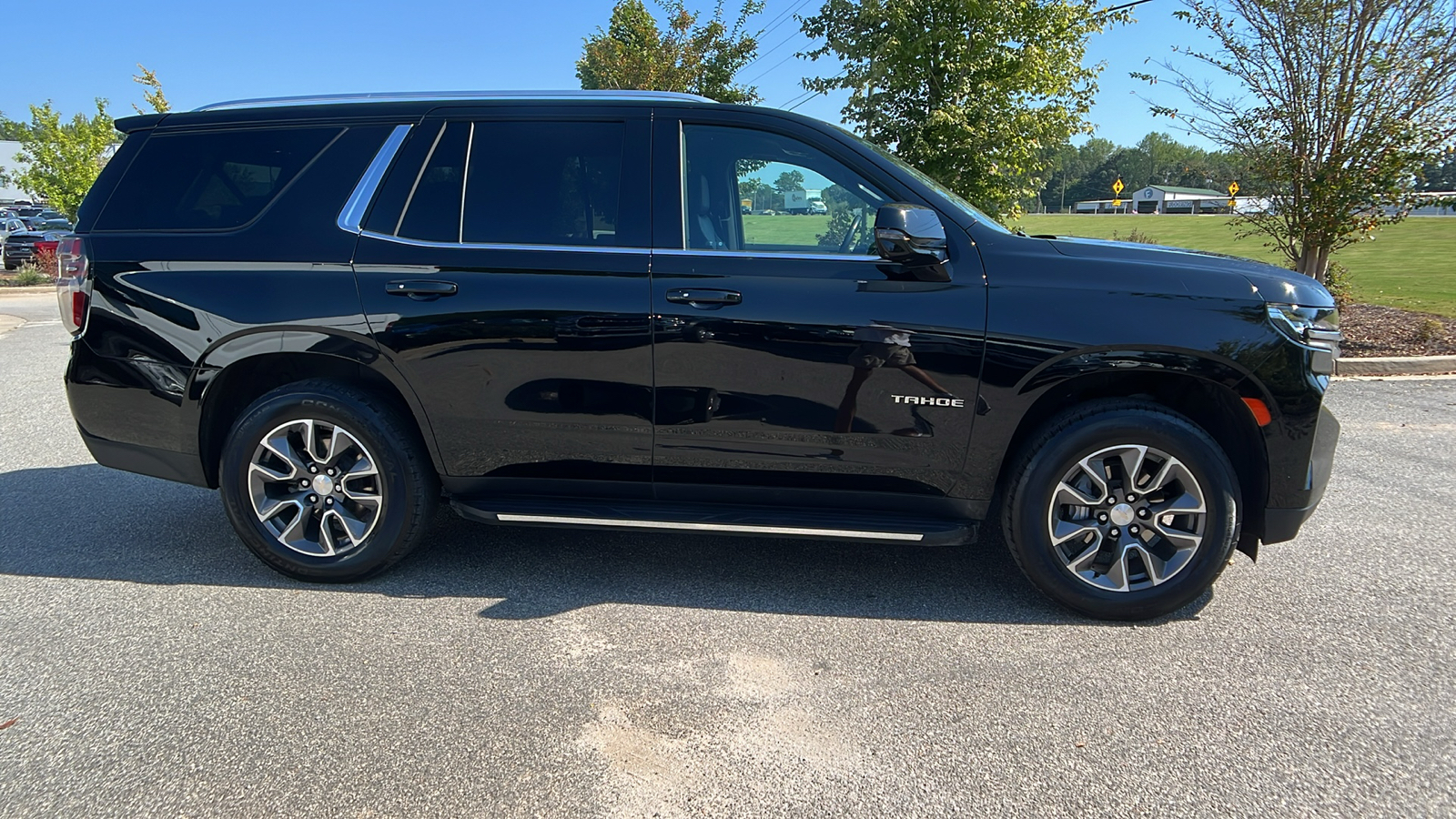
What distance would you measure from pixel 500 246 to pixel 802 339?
131 cm

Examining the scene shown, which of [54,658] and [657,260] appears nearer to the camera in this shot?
[54,658]

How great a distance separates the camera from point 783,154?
139 inches

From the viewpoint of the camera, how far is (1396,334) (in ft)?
33.1

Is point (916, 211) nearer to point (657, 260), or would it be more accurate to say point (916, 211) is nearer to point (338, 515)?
point (657, 260)

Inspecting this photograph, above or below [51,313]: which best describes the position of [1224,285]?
above

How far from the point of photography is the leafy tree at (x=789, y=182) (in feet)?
11.6

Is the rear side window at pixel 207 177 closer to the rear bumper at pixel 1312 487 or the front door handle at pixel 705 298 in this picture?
the front door handle at pixel 705 298

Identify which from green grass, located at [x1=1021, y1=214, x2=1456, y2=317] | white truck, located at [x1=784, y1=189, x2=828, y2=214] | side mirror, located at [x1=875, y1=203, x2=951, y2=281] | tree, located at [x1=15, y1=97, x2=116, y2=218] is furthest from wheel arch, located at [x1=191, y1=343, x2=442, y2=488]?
tree, located at [x1=15, y1=97, x2=116, y2=218]

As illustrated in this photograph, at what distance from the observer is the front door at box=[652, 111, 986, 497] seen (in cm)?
324

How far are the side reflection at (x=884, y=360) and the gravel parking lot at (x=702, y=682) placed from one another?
861 millimetres

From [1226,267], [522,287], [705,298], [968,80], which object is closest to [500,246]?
[522,287]

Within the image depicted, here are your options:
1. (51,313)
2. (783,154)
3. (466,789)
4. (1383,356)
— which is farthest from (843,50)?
(51,313)

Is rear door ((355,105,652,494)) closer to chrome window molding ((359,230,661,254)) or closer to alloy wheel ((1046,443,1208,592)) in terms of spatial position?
chrome window molding ((359,230,661,254))

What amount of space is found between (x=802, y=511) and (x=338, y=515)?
77.8 inches
